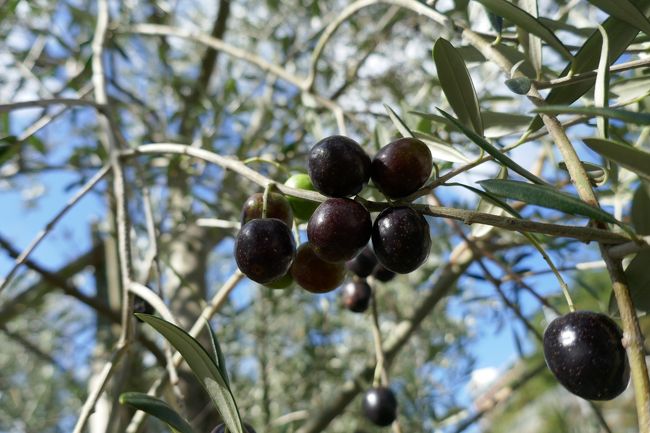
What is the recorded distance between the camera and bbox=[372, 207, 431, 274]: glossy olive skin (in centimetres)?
74

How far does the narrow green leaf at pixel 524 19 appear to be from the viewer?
866mm

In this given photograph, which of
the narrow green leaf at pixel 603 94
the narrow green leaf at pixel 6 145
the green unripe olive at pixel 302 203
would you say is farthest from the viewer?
the narrow green leaf at pixel 6 145

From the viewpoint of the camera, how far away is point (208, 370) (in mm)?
765

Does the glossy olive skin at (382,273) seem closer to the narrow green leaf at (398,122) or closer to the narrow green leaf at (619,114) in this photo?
the narrow green leaf at (398,122)

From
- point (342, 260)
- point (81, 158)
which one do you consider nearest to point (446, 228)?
point (81, 158)

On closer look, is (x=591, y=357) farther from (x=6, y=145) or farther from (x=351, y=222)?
(x=6, y=145)

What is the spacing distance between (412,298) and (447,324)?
1.29ft

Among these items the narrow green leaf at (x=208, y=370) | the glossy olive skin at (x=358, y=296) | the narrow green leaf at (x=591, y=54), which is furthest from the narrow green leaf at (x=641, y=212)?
the glossy olive skin at (x=358, y=296)

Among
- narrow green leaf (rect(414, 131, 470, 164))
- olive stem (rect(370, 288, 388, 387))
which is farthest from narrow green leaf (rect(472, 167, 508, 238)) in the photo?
olive stem (rect(370, 288, 388, 387))

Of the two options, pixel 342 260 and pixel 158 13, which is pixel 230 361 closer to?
pixel 158 13

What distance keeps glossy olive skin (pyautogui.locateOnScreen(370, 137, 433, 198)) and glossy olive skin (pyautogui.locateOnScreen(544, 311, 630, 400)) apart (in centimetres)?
25

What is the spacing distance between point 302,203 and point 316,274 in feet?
0.49

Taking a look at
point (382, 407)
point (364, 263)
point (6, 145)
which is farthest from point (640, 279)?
point (6, 145)

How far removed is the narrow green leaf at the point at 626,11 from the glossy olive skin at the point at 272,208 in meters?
0.52
